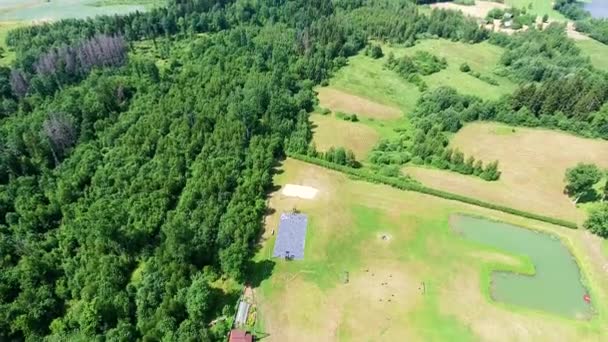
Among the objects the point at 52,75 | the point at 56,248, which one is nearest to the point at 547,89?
the point at 56,248

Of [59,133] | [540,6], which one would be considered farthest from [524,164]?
[540,6]

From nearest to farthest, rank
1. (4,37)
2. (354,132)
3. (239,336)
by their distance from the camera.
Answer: (239,336) < (354,132) < (4,37)

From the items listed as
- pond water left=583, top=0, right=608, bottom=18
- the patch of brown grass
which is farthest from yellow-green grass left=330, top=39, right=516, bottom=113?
pond water left=583, top=0, right=608, bottom=18

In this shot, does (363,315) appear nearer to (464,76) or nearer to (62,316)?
(62,316)

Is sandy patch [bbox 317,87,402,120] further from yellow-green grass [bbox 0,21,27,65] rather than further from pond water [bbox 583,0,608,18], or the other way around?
pond water [bbox 583,0,608,18]

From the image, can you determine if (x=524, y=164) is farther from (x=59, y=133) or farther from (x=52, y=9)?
(x=52, y=9)

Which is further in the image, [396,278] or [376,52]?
[376,52]

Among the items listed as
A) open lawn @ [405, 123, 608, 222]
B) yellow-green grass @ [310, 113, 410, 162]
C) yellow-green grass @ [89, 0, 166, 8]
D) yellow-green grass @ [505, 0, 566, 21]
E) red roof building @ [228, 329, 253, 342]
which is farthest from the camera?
yellow-green grass @ [505, 0, 566, 21]
